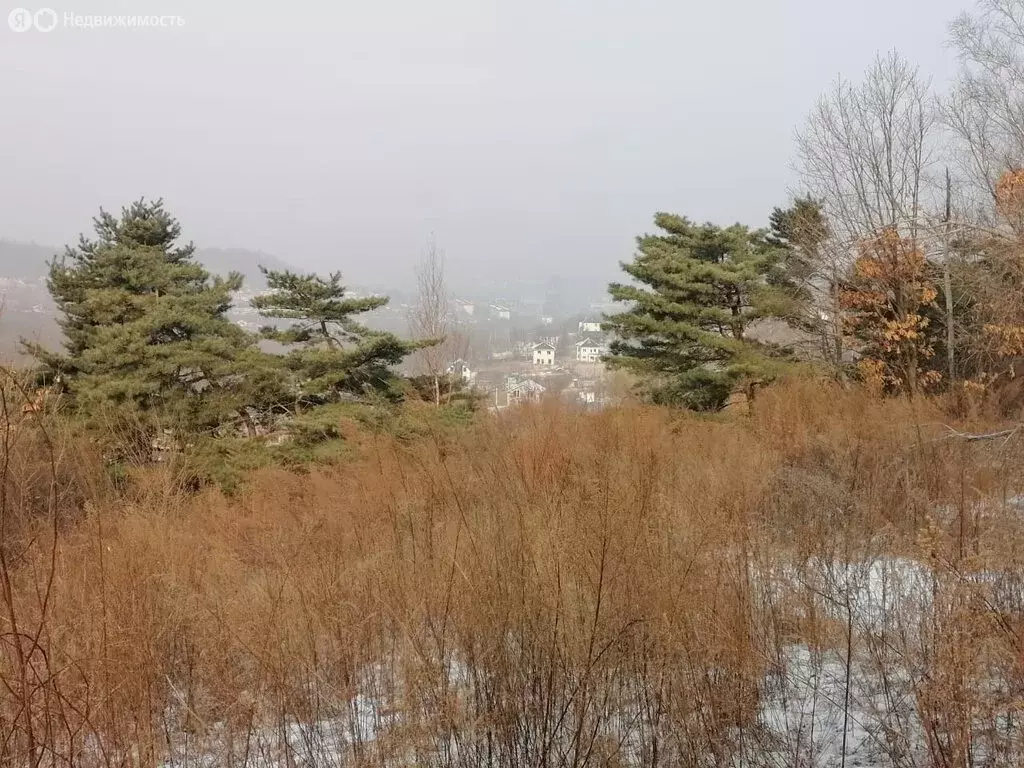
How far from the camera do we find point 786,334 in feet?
52.4

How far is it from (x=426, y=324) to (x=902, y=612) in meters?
17.0

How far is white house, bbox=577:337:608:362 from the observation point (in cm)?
1683

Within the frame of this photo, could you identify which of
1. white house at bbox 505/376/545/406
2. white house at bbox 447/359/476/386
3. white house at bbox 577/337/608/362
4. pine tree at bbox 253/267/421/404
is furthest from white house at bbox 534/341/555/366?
pine tree at bbox 253/267/421/404

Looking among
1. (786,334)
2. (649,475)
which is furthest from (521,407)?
(786,334)

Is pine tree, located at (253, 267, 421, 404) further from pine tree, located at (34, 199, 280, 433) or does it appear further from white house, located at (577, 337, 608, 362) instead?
white house, located at (577, 337, 608, 362)

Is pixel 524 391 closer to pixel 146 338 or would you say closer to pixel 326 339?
pixel 326 339

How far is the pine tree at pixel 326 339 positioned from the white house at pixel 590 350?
199 inches

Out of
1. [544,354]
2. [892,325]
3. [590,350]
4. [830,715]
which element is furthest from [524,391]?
[892,325]

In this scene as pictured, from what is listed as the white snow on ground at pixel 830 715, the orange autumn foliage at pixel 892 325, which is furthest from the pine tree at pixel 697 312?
the white snow on ground at pixel 830 715

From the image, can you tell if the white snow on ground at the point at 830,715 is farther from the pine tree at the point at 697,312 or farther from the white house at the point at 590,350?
the white house at the point at 590,350

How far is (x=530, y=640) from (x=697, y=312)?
13.3 metres

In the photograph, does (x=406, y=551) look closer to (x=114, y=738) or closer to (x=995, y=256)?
(x=114, y=738)

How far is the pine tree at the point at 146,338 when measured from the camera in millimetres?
13289

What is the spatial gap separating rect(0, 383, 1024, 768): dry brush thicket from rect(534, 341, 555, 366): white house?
42.6 feet
